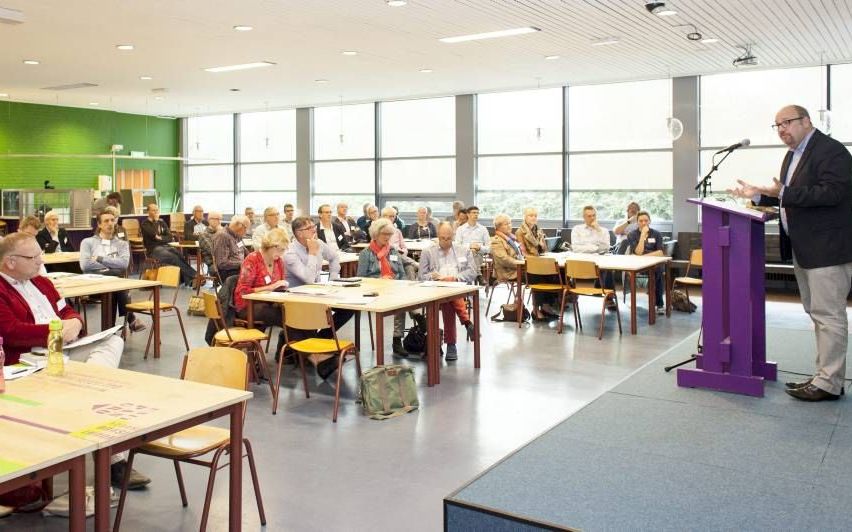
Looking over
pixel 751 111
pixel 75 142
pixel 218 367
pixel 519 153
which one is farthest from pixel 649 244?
pixel 75 142

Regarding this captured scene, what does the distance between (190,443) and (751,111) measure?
1145cm

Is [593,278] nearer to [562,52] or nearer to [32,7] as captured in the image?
[562,52]

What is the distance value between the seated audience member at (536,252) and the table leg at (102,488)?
22.9ft

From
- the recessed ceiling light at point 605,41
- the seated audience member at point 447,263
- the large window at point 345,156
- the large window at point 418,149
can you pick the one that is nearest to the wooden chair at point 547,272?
the seated audience member at point 447,263

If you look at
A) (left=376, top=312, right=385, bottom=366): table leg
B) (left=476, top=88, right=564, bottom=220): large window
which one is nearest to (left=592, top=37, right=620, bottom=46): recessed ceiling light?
(left=476, top=88, right=564, bottom=220): large window

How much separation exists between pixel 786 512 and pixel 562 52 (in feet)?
28.2

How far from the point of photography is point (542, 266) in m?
8.88

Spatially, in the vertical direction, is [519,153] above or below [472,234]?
above

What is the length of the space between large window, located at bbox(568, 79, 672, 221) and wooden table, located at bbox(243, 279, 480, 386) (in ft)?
24.7

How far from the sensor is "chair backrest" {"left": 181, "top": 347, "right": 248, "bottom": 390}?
3652 mm

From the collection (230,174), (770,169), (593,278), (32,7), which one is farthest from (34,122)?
(770,169)

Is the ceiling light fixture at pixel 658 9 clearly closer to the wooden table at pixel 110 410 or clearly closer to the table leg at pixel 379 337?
the table leg at pixel 379 337

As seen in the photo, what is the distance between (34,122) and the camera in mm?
16984

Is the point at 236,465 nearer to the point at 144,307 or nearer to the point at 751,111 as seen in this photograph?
the point at 144,307
